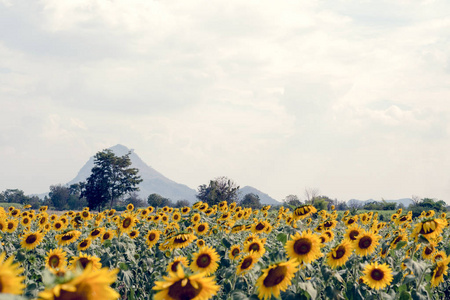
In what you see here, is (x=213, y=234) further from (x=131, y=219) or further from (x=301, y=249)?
(x=301, y=249)

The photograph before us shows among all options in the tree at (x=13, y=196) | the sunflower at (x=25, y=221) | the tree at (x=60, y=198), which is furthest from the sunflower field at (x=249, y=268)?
the tree at (x=13, y=196)

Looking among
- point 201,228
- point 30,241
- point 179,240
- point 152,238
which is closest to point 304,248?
point 179,240

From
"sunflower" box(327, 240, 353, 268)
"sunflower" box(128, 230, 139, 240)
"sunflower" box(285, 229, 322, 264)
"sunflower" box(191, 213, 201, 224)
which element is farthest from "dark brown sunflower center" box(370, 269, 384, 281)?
"sunflower" box(191, 213, 201, 224)

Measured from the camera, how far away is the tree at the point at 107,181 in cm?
7706

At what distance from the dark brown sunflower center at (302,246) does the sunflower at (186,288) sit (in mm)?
2099

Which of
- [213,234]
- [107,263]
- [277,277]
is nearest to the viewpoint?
[277,277]

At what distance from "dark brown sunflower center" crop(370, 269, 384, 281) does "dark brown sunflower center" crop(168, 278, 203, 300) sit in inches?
155

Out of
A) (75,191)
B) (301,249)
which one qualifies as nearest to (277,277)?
(301,249)

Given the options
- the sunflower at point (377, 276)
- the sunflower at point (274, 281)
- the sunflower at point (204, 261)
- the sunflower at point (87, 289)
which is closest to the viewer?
the sunflower at point (87, 289)

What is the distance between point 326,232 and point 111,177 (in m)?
77.4

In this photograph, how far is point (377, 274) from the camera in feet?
20.5

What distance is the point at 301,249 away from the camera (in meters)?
5.15

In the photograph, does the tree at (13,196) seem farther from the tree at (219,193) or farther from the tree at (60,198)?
the tree at (219,193)

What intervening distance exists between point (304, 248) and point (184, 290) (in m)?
2.28
